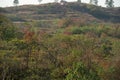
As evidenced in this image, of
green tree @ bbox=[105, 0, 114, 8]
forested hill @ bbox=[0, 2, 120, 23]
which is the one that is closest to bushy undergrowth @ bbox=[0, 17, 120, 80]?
forested hill @ bbox=[0, 2, 120, 23]

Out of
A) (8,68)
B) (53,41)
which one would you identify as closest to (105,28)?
(53,41)

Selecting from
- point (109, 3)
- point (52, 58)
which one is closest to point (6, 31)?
point (52, 58)

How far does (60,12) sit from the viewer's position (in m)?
132

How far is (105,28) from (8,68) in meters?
57.1

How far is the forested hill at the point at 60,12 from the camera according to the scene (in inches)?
4786

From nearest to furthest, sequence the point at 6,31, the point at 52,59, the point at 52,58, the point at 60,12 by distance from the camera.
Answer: the point at 52,59 < the point at 52,58 < the point at 6,31 < the point at 60,12

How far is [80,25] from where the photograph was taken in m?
106

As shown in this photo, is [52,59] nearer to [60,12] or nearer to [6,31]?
[6,31]

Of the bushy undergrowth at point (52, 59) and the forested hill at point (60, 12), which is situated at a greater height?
the forested hill at point (60, 12)

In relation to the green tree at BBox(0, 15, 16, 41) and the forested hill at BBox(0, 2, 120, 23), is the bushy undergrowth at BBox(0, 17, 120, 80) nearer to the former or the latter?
the green tree at BBox(0, 15, 16, 41)

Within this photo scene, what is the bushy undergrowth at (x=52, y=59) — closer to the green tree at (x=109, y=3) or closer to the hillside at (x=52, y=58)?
the hillside at (x=52, y=58)

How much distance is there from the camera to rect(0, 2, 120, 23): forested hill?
122m

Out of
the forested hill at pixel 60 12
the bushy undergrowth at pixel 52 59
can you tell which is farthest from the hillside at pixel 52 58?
the forested hill at pixel 60 12

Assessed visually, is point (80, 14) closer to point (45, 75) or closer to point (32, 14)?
point (32, 14)
